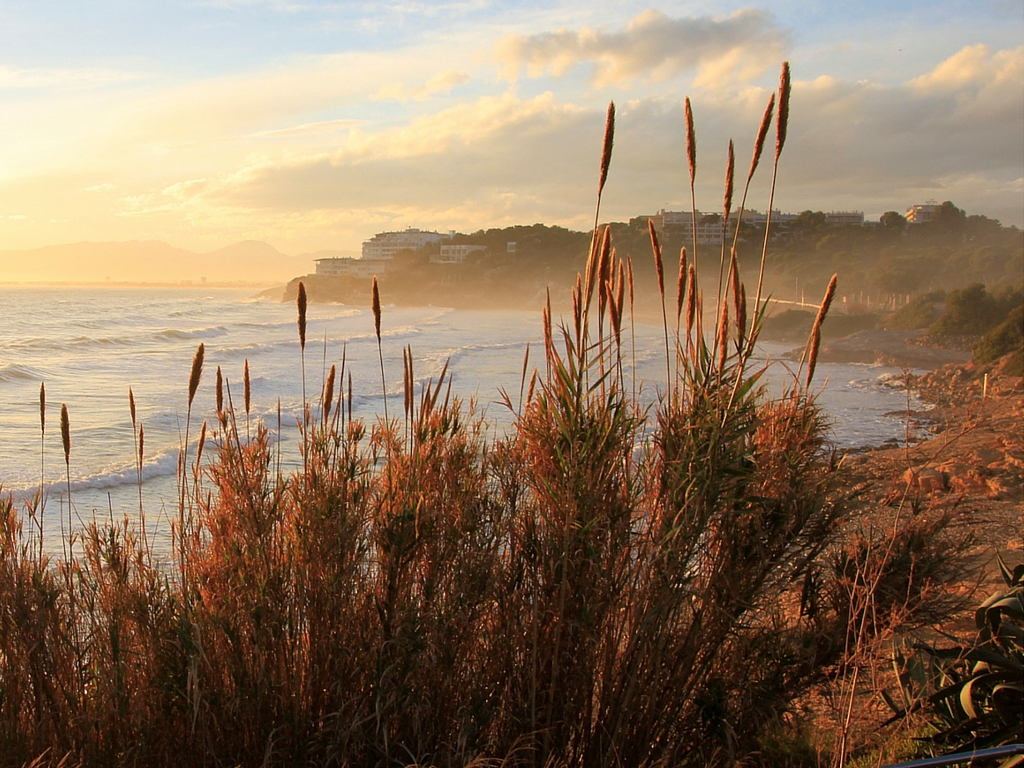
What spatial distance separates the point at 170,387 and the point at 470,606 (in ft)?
61.6

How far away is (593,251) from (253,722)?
1973 mm

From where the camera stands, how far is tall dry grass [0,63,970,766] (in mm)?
2455

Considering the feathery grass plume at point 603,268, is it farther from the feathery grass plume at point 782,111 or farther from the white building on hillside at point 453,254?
the white building on hillside at point 453,254

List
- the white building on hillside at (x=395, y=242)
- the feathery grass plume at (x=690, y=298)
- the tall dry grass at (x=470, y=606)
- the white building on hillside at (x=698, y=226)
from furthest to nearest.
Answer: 1. the white building on hillside at (x=395, y=242)
2. the white building on hillside at (x=698, y=226)
3. the feathery grass plume at (x=690, y=298)
4. the tall dry grass at (x=470, y=606)

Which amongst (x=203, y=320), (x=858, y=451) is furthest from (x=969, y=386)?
(x=203, y=320)

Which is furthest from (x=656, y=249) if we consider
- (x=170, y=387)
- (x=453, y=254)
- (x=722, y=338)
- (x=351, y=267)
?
(x=453, y=254)

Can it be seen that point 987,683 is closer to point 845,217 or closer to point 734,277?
point 734,277

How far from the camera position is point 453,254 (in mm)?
85500

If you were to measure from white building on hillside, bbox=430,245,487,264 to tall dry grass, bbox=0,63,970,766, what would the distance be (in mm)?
80731

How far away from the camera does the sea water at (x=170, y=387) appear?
948 cm

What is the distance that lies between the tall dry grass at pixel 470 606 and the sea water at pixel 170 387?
390 mm

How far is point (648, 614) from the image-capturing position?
250 cm

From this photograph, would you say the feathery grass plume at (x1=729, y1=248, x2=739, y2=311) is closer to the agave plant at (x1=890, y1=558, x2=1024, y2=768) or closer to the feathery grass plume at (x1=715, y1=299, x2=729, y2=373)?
the feathery grass plume at (x1=715, y1=299, x2=729, y2=373)

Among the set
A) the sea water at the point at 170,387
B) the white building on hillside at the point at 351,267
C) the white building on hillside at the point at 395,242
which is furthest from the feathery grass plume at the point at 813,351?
the white building on hillside at the point at 395,242
